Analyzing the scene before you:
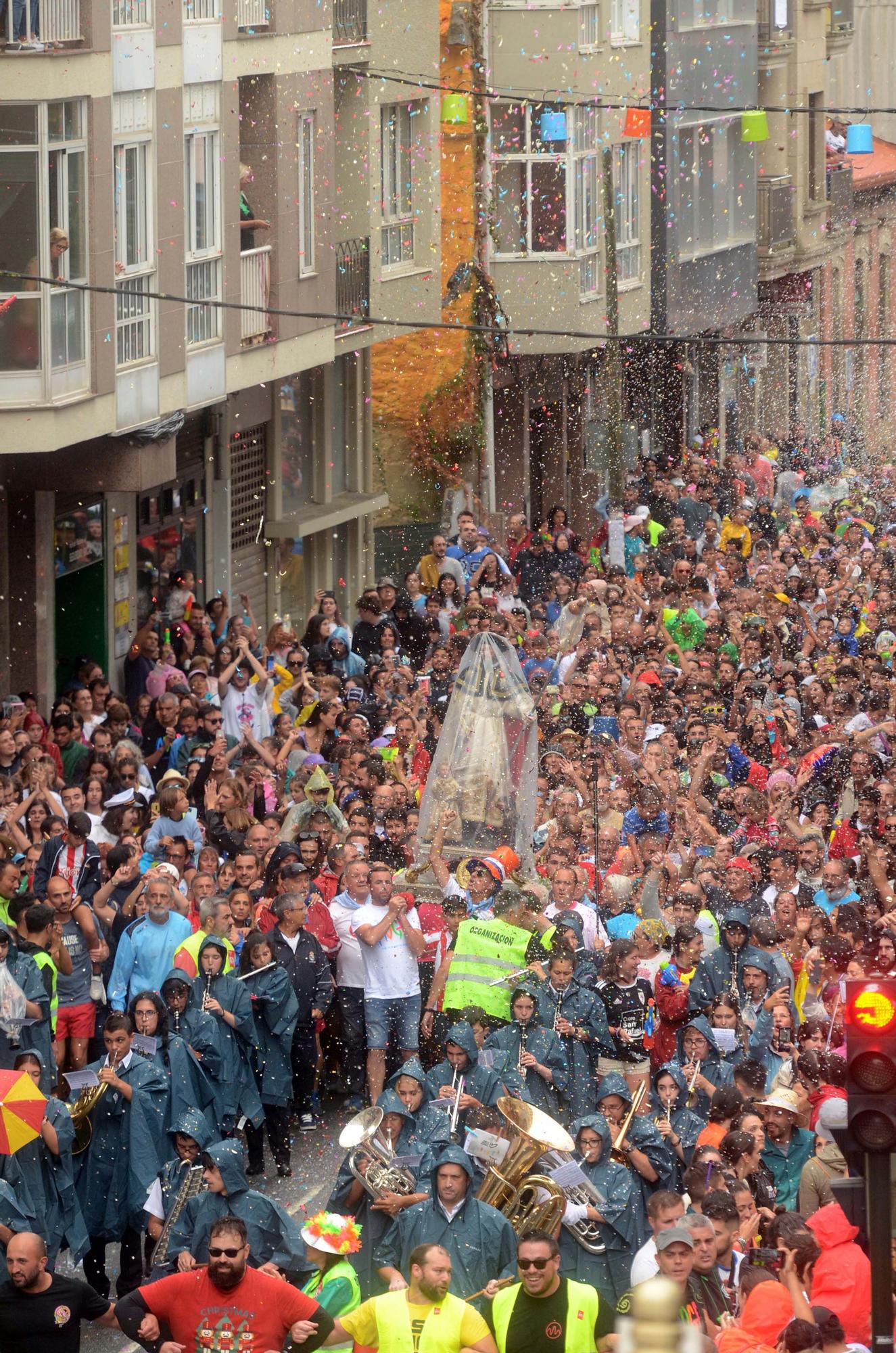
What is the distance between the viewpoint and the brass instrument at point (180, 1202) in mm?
10016

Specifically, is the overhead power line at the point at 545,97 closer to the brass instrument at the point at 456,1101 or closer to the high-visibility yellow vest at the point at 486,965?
the high-visibility yellow vest at the point at 486,965

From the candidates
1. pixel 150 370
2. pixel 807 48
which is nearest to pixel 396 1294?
pixel 150 370

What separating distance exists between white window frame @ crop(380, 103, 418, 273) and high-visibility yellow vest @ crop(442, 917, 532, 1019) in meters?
16.1

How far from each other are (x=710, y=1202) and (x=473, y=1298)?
956 millimetres

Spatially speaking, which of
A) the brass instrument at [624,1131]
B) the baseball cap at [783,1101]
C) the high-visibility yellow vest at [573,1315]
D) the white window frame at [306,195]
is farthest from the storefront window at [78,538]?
the high-visibility yellow vest at [573,1315]

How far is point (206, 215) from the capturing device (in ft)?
72.2

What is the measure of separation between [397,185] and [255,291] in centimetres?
530

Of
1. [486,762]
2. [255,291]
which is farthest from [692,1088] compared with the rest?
[255,291]

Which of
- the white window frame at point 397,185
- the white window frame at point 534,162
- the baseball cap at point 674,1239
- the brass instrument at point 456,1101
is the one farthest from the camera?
the white window frame at point 534,162

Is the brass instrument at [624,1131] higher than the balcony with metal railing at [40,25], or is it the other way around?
the balcony with metal railing at [40,25]

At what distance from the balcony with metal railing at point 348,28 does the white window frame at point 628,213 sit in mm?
7690

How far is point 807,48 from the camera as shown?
45000 mm

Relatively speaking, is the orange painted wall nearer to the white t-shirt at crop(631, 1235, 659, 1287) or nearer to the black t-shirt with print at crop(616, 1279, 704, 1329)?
the white t-shirt at crop(631, 1235, 659, 1287)

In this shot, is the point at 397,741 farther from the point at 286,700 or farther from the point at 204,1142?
the point at 204,1142
